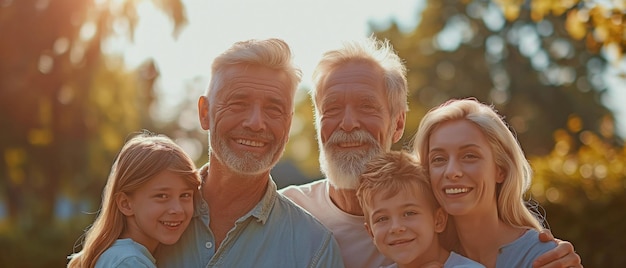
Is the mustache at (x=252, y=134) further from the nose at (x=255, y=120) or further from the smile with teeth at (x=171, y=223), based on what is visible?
the smile with teeth at (x=171, y=223)

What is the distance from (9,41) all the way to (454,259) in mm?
11205

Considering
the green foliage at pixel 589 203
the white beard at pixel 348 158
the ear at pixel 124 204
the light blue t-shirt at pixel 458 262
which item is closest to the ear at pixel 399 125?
the white beard at pixel 348 158

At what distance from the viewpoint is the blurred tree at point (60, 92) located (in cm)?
1356

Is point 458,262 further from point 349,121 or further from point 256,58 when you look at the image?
point 256,58

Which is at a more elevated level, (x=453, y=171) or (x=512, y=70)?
(x=512, y=70)

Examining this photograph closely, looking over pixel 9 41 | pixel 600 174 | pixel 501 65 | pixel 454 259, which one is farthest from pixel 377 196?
pixel 501 65

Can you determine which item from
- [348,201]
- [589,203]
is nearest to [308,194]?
[348,201]

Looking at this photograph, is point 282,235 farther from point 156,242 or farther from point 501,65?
point 501,65

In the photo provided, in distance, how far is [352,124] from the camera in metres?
4.73

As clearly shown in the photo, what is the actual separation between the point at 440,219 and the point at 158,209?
4.45 ft

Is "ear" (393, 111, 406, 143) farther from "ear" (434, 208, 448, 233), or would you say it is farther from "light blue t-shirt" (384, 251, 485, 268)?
"light blue t-shirt" (384, 251, 485, 268)

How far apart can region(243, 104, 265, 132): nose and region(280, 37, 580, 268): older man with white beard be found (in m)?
0.52

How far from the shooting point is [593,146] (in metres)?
10.3

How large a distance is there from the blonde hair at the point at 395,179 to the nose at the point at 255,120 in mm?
599
